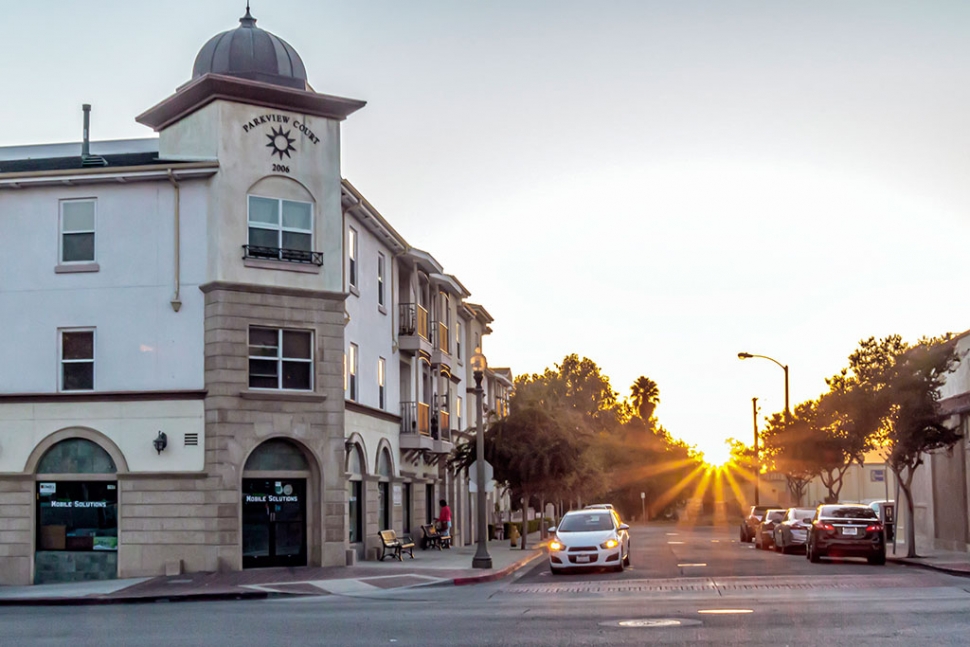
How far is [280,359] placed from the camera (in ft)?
98.1

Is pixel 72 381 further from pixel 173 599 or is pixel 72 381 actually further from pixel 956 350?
pixel 956 350

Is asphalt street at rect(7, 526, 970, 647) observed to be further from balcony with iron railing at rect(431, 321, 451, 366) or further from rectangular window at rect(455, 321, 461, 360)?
rectangular window at rect(455, 321, 461, 360)

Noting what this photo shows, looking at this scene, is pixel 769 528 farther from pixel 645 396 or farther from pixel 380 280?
pixel 645 396

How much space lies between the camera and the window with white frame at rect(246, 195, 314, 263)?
97.8 feet

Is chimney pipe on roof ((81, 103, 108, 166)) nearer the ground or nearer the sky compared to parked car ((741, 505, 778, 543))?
nearer the sky

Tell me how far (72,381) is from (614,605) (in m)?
16.8

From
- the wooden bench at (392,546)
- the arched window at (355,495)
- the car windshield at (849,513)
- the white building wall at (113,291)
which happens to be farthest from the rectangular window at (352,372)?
the car windshield at (849,513)

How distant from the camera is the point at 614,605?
18.4 metres

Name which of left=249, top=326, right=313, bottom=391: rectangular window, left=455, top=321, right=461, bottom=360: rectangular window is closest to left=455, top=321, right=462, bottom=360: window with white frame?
left=455, top=321, right=461, bottom=360: rectangular window

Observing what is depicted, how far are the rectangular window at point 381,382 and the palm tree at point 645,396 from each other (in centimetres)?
10133

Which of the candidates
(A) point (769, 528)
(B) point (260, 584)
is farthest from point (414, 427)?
(B) point (260, 584)

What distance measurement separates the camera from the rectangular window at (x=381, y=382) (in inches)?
1460

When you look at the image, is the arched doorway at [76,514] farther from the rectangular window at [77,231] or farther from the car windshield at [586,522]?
the car windshield at [586,522]

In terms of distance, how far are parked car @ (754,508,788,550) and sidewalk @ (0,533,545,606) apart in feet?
45.4
